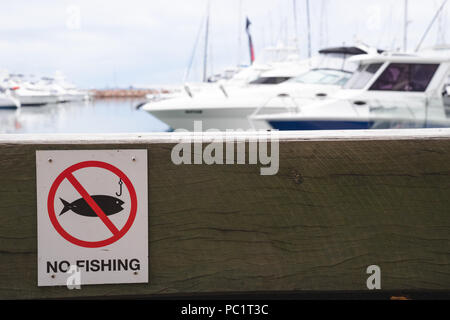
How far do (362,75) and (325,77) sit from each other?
3293 millimetres

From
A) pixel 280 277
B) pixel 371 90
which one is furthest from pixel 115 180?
pixel 371 90

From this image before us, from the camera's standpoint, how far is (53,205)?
1777 mm

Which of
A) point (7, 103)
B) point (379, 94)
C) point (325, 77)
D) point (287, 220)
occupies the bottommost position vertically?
point (287, 220)

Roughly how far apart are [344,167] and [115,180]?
28.5 inches

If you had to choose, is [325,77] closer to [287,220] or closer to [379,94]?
[379,94]

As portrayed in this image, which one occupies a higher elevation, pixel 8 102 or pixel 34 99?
pixel 34 99

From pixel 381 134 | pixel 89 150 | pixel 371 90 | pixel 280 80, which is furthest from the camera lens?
pixel 280 80

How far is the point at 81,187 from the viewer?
5.82 ft

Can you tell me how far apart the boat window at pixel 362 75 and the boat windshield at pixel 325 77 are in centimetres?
254

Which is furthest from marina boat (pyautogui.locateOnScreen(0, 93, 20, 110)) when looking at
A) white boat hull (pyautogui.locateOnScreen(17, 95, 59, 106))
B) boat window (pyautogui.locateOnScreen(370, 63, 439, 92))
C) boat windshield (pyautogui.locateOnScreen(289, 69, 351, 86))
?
boat window (pyautogui.locateOnScreen(370, 63, 439, 92))

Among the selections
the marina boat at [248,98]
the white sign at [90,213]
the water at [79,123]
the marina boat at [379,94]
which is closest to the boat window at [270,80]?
the marina boat at [248,98]

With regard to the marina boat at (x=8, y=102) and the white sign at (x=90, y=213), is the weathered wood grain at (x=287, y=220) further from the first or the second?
the marina boat at (x=8, y=102)

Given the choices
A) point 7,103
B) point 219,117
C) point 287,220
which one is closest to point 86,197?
point 287,220

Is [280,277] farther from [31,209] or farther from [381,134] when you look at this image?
[31,209]
